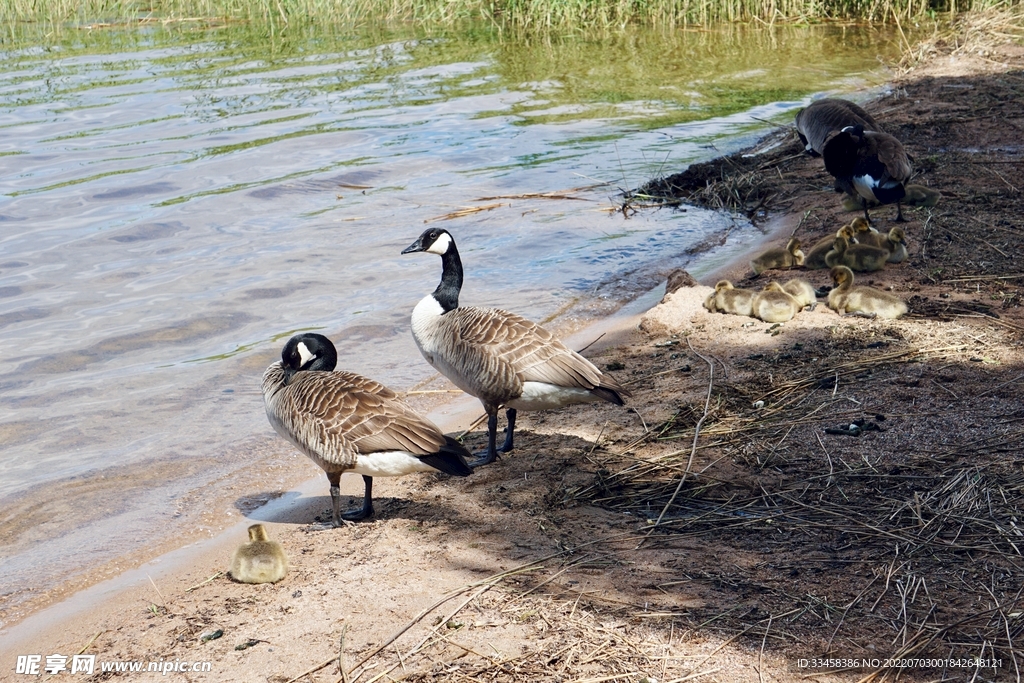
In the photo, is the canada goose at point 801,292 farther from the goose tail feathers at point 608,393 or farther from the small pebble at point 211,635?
the small pebble at point 211,635

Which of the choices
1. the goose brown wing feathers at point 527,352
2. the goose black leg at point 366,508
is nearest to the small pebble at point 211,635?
the goose black leg at point 366,508

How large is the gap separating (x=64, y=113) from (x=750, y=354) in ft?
48.8

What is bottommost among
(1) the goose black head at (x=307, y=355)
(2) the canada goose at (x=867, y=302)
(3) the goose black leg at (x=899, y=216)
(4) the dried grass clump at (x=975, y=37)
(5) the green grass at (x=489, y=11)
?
(2) the canada goose at (x=867, y=302)

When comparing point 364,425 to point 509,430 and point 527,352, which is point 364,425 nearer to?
point 527,352

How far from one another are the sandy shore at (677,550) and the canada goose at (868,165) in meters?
2.51

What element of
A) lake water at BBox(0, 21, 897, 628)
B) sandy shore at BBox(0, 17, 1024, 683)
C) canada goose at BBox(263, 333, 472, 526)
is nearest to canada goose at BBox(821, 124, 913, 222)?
lake water at BBox(0, 21, 897, 628)

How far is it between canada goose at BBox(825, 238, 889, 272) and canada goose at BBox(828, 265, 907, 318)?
0.75 m

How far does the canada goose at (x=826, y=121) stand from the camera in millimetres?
11383

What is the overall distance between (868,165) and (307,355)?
6153 millimetres

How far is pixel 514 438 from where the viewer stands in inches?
252

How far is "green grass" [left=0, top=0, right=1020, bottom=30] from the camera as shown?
869 inches

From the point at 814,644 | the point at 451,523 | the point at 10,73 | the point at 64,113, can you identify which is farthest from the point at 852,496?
the point at 10,73

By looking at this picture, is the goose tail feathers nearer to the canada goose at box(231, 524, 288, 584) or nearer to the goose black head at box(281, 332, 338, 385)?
the goose black head at box(281, 332, 338, 385)

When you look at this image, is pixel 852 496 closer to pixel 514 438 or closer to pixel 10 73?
pixel 514 438
